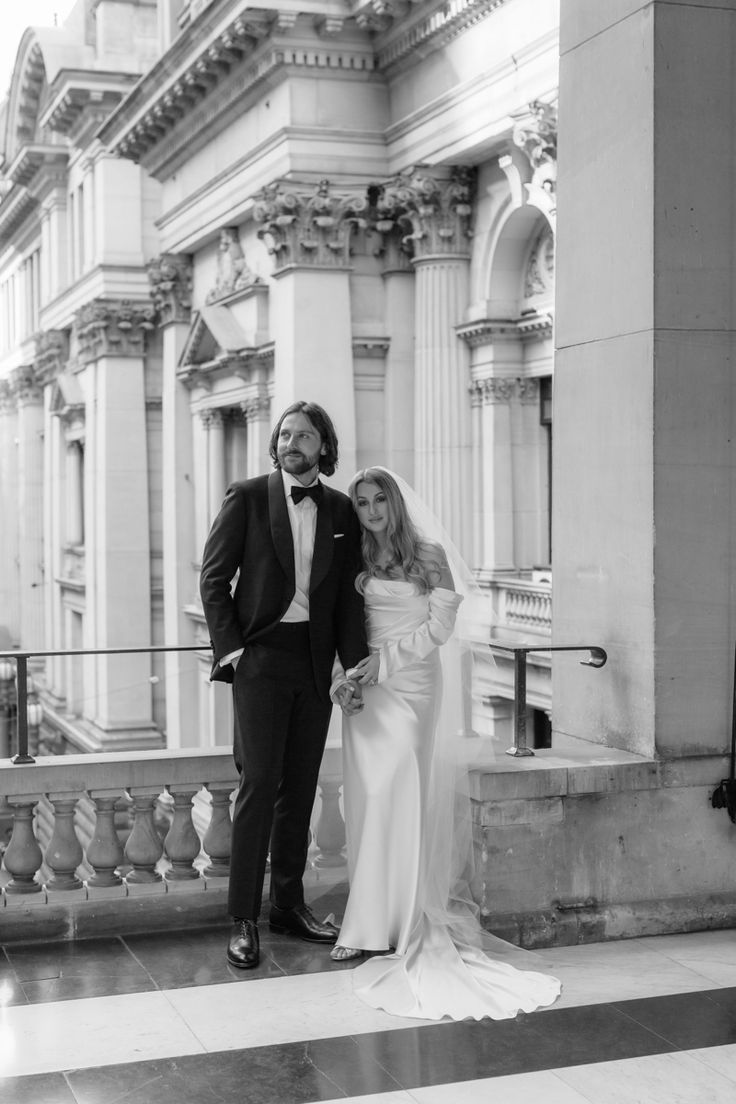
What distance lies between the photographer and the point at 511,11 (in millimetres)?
19391

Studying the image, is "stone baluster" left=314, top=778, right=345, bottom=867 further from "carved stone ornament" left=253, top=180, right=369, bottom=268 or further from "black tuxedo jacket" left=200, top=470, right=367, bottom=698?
"carved stone ornament" left=253, top=180, right=369, bottom=268

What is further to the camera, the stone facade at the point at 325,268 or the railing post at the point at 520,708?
the stone facade at the point at 325,268

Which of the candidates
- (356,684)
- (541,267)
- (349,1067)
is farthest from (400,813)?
(541,267)

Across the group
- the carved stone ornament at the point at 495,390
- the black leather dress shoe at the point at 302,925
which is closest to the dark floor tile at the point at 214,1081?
the black leather dress shoe at the point at 302,925

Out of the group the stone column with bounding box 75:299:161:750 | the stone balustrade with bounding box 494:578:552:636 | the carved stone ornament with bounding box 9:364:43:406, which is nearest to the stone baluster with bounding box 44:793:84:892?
the stone balustrade with bounding box 494:578:552:636

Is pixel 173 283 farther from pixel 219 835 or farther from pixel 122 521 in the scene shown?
pixel 219 835

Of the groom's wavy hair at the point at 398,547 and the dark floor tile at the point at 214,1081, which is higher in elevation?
the groom's wavy hair at the point at 398,547

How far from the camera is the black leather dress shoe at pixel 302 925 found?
641cm

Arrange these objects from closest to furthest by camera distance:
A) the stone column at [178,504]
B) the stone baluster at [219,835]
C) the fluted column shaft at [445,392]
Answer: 1. the stone baluster at [219,835]
2. the fluted column shaft at [445,392]
3. the stone column at [178,504]

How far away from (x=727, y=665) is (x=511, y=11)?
14.7 meters

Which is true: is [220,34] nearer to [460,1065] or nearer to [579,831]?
[579,831]

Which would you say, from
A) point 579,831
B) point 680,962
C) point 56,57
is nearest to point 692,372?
point 579,831

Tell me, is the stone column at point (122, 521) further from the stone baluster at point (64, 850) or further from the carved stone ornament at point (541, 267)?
the stone baluster at point (64, 850)

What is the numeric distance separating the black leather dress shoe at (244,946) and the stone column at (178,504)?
82.8 feet
